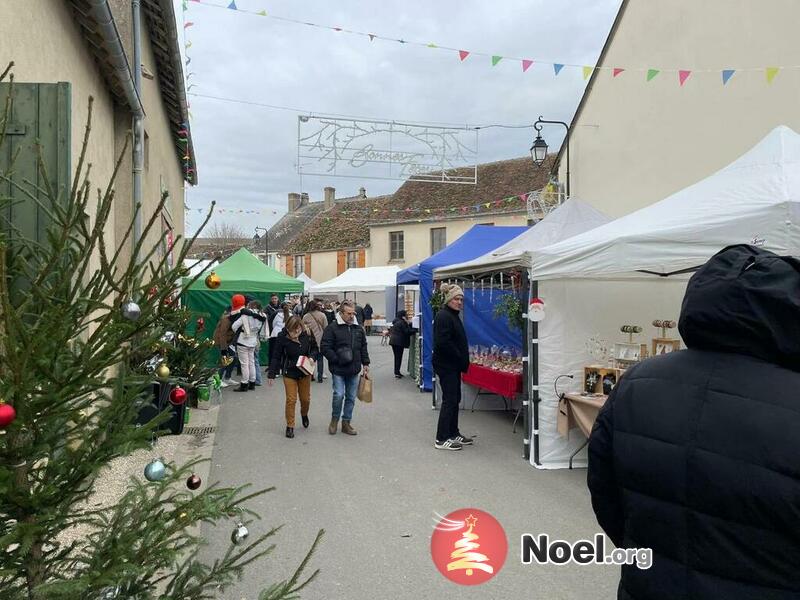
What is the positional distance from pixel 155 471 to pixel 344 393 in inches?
226

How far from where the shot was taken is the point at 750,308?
5.26 ft

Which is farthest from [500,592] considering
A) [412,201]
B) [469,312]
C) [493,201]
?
[412,201]

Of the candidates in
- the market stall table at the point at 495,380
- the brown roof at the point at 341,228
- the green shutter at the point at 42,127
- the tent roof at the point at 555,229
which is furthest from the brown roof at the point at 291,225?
the green shutter at the point at 42,127

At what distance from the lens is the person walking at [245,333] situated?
11.4m

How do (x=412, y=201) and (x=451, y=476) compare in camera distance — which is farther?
(x=412, y=201)

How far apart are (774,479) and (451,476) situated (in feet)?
16.0

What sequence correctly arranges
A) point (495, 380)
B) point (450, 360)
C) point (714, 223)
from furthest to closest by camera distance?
point (495, 380) < point (450, 360) < point (714, 223)

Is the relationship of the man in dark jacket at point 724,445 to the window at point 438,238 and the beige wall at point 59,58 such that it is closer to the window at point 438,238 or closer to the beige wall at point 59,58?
the beige wall at point 59,58

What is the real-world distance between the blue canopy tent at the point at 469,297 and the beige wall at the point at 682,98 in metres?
2.24

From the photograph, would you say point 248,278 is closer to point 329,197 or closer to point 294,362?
point 294,362

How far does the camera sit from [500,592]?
375 cm

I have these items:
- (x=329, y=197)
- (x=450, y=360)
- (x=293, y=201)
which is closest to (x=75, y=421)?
(x=450, y=360)

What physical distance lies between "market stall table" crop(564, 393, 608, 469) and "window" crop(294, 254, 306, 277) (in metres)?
34.4

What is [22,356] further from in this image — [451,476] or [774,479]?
[451,476]
